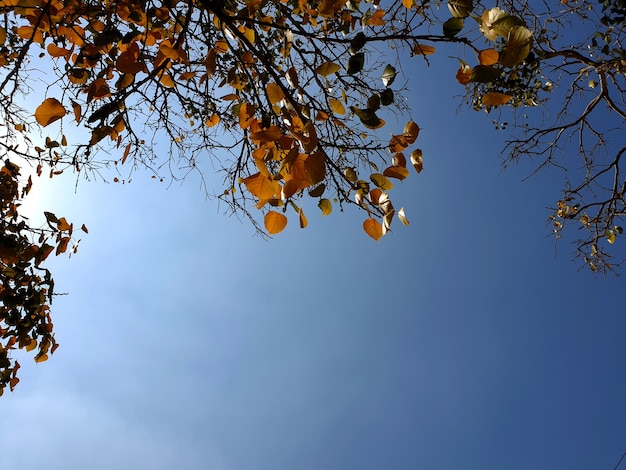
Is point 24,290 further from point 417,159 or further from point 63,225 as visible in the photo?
point 417,159

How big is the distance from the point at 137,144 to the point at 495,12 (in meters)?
3.09

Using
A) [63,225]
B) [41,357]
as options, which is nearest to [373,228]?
[63,225]

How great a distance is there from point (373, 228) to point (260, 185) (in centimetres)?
49

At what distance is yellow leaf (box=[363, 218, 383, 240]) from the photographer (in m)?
1.50

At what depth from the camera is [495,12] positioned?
3.04ft

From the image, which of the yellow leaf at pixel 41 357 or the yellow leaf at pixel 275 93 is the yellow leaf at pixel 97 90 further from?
the yellow leaf at pixel 41 357

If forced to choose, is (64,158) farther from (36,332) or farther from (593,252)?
(593,252)

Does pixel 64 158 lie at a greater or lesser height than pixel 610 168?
greater

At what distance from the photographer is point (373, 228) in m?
1.51

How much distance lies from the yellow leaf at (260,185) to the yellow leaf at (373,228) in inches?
16.9

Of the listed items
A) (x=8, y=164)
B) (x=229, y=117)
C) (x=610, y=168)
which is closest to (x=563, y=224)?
(x=610, y=168)

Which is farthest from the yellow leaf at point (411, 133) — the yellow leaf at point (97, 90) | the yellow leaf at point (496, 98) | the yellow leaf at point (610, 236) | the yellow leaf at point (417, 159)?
the yellow leaf at point (610, 236)

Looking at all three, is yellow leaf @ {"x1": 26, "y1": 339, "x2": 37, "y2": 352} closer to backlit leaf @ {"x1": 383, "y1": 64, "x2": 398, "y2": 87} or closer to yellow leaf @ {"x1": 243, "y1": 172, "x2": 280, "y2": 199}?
yellow leaf @ {"x1": 243, "y1": 172, "x2": 280, "y2": 199}

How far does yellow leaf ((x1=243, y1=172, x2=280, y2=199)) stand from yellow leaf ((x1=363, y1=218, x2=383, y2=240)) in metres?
0.43
